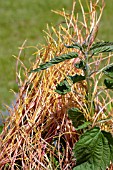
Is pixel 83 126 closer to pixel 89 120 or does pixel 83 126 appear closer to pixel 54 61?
pixel 89 120

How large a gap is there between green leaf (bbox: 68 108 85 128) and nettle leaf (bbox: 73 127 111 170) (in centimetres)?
11

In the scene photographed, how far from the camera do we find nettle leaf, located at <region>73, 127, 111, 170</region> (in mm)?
2049

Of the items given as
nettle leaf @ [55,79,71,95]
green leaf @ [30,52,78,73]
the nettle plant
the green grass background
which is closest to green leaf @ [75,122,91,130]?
the nettle plant

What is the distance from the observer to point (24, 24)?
6754mm

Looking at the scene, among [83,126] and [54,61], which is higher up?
[54,61]

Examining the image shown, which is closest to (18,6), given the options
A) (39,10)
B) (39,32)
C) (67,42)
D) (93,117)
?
(39,10)

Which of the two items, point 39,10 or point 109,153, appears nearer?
point 109,153

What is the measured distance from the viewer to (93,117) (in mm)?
2145

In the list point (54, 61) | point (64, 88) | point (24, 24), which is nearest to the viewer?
point (54, 61)

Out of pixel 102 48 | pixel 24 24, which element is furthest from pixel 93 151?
pixel 24 24

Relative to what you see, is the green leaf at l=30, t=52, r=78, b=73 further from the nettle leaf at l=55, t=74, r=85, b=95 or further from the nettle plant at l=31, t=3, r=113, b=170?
the nettle leaf at l=55, t=74, r=85, b=95

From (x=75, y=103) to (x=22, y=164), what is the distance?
309 mm

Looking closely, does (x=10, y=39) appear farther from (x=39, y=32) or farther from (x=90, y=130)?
(x=90, y=130)

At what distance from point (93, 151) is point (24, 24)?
4.81 m
